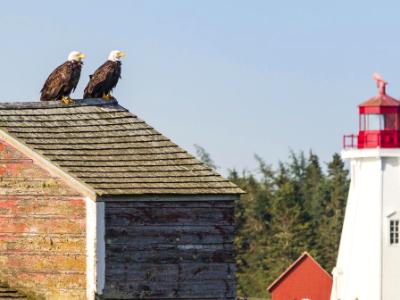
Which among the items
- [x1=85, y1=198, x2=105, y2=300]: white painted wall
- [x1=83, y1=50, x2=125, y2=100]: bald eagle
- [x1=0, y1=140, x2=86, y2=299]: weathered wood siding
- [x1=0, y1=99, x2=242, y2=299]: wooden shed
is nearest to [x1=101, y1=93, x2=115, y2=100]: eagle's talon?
[x1=83, y1=50, x2=125, y2=100]: bald eagle

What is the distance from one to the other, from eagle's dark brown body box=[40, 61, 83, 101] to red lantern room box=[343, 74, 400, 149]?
1007 inches

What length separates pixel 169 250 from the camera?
37.0m

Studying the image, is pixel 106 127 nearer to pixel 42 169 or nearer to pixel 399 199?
pixel 42 169

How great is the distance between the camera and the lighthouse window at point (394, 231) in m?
64.9

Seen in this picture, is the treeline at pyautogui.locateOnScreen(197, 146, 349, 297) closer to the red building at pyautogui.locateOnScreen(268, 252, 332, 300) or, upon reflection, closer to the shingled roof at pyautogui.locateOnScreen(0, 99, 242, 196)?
the red building at pyautogui.locateOnScreen(268, 252, 332, 300)

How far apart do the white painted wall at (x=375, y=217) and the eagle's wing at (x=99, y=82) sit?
2443cm

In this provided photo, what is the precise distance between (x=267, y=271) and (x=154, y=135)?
59.0 meters

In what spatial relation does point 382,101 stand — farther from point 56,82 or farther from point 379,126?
point 56,82

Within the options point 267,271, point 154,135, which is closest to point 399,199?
point 154,135

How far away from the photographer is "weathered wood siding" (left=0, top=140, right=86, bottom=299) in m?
36.2

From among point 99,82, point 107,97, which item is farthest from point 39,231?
point 99,82

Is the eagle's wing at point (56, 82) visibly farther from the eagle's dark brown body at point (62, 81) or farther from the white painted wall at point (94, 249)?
the white painted wall at point (94, 249)

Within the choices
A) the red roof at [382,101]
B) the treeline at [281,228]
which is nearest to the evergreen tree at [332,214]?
the treeline at [281,228]

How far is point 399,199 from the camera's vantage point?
64812mm
